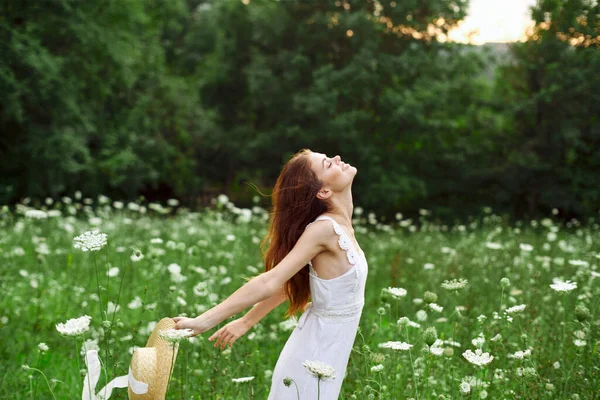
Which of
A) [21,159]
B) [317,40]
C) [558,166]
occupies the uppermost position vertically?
[317,40]

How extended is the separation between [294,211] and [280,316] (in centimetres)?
215

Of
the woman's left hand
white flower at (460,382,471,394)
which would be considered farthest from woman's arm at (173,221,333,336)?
white flower at (460,382,471,394)

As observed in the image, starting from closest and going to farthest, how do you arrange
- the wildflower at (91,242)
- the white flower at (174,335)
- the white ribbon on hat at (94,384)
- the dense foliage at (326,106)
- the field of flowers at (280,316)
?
the white flower at (174,335), the white ribbon on hat at (94,384), the wildflower at (91,242), the field of flowers at (280,316), the dense foliage at (326,106)

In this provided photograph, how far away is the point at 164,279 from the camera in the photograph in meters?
4.81

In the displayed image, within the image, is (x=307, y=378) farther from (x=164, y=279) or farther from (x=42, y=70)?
(x=42, y=70)

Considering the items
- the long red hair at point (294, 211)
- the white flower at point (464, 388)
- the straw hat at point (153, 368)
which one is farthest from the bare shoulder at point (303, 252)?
the white flower at point (464, 388)

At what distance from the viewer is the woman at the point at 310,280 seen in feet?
7.70

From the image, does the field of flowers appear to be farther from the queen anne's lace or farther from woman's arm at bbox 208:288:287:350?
woman's arm at bbox 208:288:287:350

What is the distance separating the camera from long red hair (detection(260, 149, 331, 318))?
8.64ft

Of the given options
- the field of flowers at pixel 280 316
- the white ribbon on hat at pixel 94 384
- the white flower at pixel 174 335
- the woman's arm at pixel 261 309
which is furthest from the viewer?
the field of flowers at pixel 280 316

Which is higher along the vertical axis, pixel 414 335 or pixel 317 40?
pixel 414 335

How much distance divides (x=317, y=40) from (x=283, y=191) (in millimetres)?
18895

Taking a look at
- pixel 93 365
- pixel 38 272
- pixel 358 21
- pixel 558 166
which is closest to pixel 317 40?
pixel 358 21

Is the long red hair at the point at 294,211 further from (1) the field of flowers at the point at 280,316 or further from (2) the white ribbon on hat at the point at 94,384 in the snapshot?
(2) the white ribbon on hat at the point at 94,384
